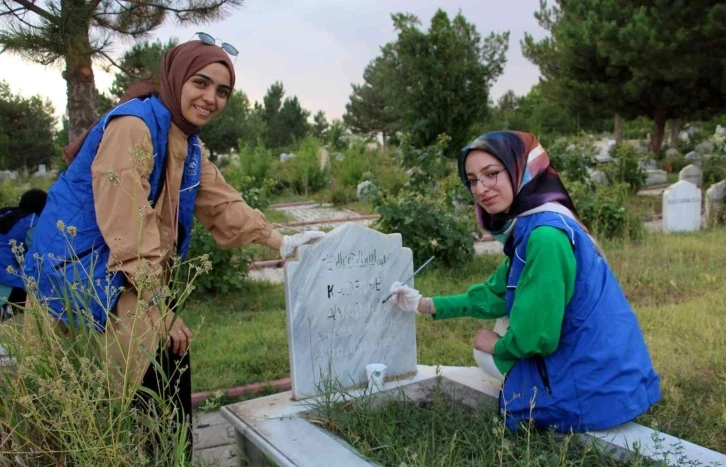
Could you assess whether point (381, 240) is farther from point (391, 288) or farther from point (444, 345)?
point (444, 345)

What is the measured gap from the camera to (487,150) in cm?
247

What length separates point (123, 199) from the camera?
2123mm

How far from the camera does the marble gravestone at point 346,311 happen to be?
2.90 meters

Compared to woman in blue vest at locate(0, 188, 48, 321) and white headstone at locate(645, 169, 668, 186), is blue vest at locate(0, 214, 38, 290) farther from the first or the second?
white headstone at locate(645, 169, 668, 186)

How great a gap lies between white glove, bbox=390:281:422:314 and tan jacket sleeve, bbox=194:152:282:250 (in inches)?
24.9

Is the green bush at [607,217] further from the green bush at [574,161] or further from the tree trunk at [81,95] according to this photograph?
the tree trunk at [81,95]

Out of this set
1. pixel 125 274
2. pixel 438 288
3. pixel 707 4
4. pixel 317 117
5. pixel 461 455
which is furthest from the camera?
pixel 317 117

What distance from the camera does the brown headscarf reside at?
2.39 m

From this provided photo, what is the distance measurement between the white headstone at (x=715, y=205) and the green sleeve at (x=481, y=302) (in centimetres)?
773

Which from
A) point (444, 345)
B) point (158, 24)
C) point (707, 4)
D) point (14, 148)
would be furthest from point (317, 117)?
point (444, 345)

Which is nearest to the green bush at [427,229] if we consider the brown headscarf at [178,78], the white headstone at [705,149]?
the brown headscarf at [178,78]

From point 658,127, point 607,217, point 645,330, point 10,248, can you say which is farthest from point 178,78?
point 658,127

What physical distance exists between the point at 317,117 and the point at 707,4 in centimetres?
3338

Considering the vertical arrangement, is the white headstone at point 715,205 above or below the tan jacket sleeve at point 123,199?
below
